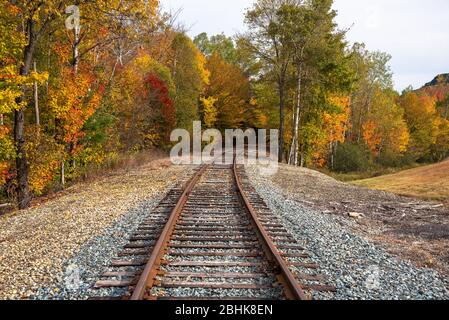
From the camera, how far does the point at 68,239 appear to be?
7.02 meters

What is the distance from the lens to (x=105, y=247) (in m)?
6.43

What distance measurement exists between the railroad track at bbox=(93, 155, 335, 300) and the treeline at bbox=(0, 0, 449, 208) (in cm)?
626

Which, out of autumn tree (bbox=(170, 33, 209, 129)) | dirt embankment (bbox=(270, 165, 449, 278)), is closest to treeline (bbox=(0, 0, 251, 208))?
autumn tree (bbox=(170, 33, 209, 129))

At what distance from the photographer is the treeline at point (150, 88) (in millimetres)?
12469

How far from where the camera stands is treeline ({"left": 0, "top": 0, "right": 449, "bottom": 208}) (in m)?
12.5

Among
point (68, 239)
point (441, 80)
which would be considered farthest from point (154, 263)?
point (441, 80)

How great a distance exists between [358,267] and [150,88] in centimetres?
2555

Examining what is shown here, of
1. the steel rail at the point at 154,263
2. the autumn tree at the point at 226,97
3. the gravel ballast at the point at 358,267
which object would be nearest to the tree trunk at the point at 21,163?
the steel rail at the point at 154,263

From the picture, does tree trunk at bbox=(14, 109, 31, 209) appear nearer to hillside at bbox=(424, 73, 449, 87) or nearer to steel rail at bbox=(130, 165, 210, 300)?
steel rail at bbox=(130, 165, 210, 300)

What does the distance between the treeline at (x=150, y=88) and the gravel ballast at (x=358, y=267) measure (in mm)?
8379

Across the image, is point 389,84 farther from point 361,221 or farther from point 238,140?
point 361,221

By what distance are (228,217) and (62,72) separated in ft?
39.2
